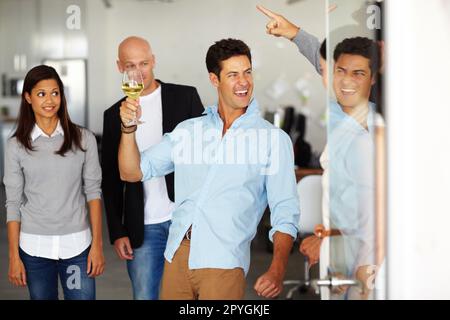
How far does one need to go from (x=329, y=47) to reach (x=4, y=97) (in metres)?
A: 1.33

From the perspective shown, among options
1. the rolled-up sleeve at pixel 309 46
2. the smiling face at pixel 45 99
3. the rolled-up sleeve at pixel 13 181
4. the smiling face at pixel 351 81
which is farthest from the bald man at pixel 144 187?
the smiling face at pixel 351 81

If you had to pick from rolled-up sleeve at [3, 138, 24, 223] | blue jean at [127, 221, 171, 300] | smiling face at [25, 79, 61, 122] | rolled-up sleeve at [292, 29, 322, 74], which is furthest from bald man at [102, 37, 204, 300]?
rolled-up sleeve at [292, 29, 322, 74]

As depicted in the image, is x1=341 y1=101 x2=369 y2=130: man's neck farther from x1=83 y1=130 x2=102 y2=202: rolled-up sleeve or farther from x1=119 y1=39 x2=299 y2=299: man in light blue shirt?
x1=83 y1=130 x2=102 y2=202: rolled-up sleeve

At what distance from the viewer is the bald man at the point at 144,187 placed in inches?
115

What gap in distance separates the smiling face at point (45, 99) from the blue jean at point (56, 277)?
0.56 metres

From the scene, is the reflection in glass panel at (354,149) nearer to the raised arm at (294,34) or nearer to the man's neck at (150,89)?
the raised arm at (294,34)

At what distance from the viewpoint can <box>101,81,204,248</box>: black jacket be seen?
2.91 metres

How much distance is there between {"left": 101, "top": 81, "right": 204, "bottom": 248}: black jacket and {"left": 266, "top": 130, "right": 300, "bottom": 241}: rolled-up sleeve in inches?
13.5

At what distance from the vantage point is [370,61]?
2291 millimetres

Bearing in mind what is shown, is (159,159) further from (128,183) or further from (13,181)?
(13,181)
